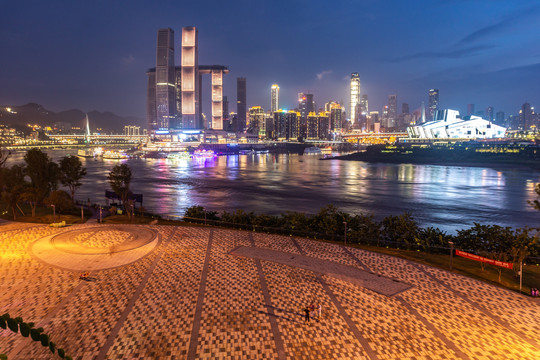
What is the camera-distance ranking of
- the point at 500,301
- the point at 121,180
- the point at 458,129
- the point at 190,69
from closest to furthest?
the point at 500,301 → the point at 121,180 → the point at 458,129 → the point at 190,69

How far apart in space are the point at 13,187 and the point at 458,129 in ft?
345

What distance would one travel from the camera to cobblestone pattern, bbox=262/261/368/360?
6352 mm

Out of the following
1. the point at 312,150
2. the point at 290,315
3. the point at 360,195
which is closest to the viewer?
the point at 290,315

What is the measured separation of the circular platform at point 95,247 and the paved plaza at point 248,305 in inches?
2.6

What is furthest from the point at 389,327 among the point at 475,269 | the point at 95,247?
the point at 95,247

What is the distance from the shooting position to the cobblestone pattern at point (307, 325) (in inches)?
250

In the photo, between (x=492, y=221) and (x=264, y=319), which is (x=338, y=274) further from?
(x=492, y=221)

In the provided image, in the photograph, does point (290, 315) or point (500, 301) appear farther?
point (500, 301)

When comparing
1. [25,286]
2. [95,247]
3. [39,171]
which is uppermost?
[39,171]

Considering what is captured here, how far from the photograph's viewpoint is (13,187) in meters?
17.2

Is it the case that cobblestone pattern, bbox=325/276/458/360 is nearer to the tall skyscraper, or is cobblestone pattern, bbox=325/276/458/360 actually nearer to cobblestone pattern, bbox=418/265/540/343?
cobblestone pattern, bbox=418/265/540/343

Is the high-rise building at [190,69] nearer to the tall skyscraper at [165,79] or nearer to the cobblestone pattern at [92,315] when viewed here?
the tall skyscraper at [165,79]

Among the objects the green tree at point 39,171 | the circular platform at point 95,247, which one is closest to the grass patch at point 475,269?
the circular platform at point 95,247

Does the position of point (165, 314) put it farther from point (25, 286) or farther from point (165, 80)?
point (165, 80)
